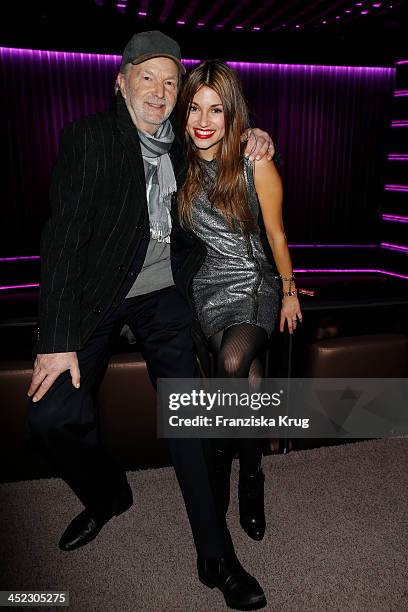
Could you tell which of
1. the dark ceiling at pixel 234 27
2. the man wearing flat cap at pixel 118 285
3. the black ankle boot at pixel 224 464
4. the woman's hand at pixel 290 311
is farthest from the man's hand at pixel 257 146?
the dark ceiling at pixel 234 27

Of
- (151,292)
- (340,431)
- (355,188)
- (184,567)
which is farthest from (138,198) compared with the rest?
(355,188)

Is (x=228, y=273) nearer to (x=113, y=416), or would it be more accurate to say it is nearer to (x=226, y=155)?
(x=226, y=155)

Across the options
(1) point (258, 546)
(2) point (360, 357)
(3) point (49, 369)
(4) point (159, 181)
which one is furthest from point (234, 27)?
(1) point (258, 546)

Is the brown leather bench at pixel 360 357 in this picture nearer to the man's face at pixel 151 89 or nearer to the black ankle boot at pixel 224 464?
the black ankle boot at pixel 224 464

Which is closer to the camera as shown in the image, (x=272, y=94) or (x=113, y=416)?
(x=113, y=416)

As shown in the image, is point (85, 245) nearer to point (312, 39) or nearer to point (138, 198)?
point (138, 198)

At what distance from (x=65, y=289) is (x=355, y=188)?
8.97m

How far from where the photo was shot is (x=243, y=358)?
1.84 meters

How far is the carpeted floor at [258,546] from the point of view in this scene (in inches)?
63.4

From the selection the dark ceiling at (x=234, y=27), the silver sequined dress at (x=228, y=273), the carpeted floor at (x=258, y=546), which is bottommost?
the carpeted floor at (x=258, y=546)

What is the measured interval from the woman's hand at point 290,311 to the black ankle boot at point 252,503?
0.61m

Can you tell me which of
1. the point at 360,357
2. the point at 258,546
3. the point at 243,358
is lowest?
the point at 258,546

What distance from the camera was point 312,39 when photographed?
8.22 metres

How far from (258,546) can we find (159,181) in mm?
1378
